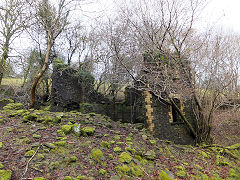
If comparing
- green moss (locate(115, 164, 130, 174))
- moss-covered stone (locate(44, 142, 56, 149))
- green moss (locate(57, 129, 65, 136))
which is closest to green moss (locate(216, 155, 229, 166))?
green moss (locate(115, 164, 130, 174))

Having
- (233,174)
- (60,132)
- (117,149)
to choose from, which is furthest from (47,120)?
(233,174)

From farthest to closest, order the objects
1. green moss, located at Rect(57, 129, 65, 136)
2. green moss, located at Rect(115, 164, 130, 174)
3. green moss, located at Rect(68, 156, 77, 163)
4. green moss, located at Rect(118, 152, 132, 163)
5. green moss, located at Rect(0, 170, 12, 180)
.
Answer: green moss, located at Rect(57, 129, 65, 136), green moss, located at Rect(118, 152, 132, 163), green moss, located at Rect(115, 164, 130, 174), green moss, located at Rect(68, 156, 77, 163), green moss, located at Rect(0, 170, 12, 180)

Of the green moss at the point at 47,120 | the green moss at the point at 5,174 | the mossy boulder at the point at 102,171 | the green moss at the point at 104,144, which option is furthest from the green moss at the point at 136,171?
the green moss at the point at 47,120

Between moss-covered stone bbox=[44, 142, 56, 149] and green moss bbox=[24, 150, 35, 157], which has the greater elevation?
moss-covered stone bbox=[44, 142, 56, 149]

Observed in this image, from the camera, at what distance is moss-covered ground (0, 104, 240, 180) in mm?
3188

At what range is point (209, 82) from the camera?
8.33 metres

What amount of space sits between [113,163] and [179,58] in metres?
6.00

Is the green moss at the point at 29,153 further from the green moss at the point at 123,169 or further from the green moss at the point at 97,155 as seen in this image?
the green moss at the point at 123,169

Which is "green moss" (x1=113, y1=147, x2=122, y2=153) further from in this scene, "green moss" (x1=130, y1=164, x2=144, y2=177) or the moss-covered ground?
"green moss" (x1=130, y1=164, x2=144, y2=177)

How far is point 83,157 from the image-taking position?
379 centimetres

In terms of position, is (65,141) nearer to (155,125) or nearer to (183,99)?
(155,125)

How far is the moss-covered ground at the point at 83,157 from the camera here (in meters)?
3.19

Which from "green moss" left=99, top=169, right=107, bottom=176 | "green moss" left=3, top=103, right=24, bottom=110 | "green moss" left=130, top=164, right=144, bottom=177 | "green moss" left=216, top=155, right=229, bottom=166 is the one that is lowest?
"green moss" left=216, top=155, right=229, bottom=166

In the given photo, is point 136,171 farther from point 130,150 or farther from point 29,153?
point 29,153
